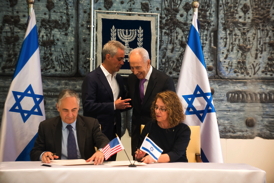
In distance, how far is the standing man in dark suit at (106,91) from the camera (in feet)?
12.4

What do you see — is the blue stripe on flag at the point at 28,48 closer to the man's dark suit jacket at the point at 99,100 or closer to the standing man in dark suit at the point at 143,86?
the man's dark suit jacket at the point at 99,100

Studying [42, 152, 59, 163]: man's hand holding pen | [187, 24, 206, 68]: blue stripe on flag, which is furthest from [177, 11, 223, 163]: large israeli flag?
[42, 152, 59, 163]: man's hand holding pen

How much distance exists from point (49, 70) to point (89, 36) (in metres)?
0.65

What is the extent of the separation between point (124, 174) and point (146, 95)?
1.42 metres

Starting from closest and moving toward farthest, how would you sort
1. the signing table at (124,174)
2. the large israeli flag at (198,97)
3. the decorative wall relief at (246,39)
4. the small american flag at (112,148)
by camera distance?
the signing table at (124,174), the small american flag at (112,148), the large israeli flag at (198,97), the decorative wall relief at (246,39)

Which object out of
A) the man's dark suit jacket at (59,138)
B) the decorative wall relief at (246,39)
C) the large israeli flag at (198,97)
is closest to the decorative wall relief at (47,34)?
the large israeli flag at (198,97)

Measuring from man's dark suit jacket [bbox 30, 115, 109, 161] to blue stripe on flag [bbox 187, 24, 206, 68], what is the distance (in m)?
1.89

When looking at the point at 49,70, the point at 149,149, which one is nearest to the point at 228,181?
the point at 149,149

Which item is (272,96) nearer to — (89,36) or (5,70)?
(89,36)

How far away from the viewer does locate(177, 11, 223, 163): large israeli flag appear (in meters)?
4.42

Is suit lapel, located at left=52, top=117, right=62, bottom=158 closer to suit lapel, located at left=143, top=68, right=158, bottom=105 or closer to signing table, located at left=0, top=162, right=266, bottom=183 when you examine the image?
signing table, located at left=0, top=162, right=266, bottom=183

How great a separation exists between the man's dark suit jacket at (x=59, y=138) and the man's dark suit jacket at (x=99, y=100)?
1.86 feet

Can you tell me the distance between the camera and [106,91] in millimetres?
3910

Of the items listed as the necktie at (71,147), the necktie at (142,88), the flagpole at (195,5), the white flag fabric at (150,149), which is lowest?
the necktie at (71,147)
